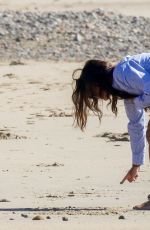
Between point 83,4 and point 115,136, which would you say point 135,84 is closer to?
point 115,136

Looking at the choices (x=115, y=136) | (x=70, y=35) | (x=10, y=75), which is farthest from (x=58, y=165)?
(x=70, y=35)

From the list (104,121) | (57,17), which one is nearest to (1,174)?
(104,121)

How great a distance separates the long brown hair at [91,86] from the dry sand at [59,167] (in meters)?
0.70

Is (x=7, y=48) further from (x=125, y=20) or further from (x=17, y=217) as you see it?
(x=17, y=217)

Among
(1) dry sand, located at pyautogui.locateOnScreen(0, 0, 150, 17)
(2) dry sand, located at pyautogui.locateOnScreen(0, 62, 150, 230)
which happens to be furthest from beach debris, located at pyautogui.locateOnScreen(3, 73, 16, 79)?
(1) dry sand, located at pyautogui.locateOnScreen(0, 0, 150, 17)

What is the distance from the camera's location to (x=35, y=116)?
1340 cm

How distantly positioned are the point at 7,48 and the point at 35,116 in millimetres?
7091

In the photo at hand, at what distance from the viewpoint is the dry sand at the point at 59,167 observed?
7.01 m

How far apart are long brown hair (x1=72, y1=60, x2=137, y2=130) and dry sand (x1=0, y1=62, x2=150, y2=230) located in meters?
0.70

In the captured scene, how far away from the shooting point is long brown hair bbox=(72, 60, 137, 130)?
7.11 m

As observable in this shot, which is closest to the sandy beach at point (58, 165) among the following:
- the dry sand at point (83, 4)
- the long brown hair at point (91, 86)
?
the long brown hair at point (91, 86)

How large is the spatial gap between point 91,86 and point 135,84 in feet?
1.03

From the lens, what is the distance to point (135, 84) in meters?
7.05

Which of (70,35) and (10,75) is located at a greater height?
(10,75)
